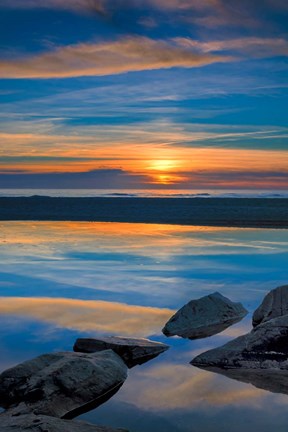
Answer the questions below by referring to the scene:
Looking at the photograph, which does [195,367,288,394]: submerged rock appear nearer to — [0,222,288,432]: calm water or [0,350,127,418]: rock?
[0,222,288,432]: calm water

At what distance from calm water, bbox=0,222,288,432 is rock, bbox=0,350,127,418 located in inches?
7.9

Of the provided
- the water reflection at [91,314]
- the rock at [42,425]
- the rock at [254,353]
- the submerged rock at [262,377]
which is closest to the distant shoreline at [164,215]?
the water reflection at [91,314]

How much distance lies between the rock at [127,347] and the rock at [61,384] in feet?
2.13

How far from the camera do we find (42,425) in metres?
5.01

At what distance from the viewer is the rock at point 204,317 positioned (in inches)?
346

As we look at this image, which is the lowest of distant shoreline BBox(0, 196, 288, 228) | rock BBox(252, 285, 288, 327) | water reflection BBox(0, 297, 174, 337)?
water reflection BBox(0, 297, 174, 337)

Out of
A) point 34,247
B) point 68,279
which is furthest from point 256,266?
point 34,247

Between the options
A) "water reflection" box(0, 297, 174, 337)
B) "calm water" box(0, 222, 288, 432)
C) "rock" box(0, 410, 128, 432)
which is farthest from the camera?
"water reflection" box(0, 297, 174, 337)

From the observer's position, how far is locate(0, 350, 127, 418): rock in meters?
5.87

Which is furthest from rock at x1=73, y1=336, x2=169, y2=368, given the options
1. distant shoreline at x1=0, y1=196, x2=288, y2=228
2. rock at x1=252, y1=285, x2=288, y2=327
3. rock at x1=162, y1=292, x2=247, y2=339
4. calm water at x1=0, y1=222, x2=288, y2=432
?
distant shoreline at x1=0, y1=196, x2=288, y2=228

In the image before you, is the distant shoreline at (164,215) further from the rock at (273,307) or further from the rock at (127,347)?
the rock at (127,347)

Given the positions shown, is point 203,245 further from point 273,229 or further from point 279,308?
point 279,308

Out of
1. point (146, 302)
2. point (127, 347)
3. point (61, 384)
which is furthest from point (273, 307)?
point (61, 384)

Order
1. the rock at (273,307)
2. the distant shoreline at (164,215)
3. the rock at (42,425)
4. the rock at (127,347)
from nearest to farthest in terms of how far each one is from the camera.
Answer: the rock at (42,425) < the rock at (127,347) < the rock at (273,307) < the distant shoreline at (164,215)
